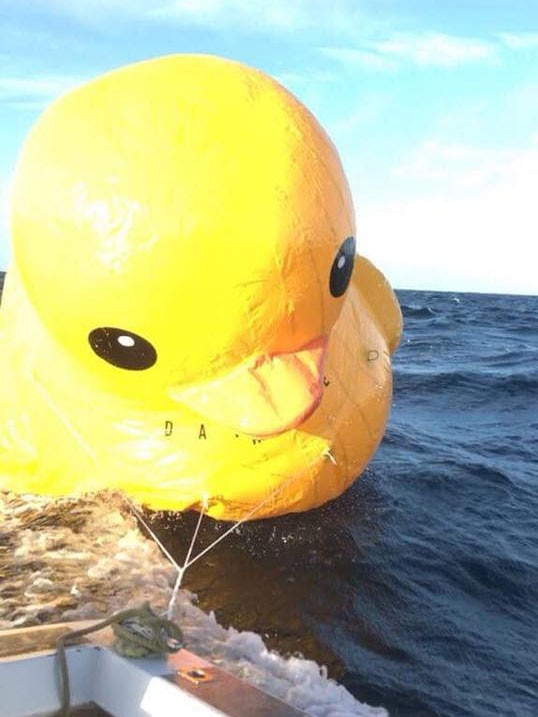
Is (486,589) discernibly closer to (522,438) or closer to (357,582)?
(357,582)

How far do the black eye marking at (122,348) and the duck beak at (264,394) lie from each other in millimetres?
236

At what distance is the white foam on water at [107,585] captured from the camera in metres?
3.45

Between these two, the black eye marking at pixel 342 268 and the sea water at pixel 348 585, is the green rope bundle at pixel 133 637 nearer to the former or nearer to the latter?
the sea water at pixel 348 585

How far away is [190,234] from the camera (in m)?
3.67

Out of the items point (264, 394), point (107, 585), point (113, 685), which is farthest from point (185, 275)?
point (113, 685)

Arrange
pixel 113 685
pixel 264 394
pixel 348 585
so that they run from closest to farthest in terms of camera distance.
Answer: pixel 113 685 → pixel 264 394 → pixel 348 585

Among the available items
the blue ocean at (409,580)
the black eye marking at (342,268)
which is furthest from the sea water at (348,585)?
the black eye marking at (342,268)

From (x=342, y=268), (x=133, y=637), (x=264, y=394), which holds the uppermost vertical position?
(x=342, y=268)

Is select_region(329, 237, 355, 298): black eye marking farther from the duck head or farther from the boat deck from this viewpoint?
the boat deck

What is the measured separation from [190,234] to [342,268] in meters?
0.91

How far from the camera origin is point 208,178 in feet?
12.1

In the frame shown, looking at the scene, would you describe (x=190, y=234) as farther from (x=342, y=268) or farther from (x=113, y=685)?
(x=113, y=685)

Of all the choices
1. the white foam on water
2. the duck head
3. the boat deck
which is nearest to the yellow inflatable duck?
the duck head

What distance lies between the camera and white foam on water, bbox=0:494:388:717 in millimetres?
3448
